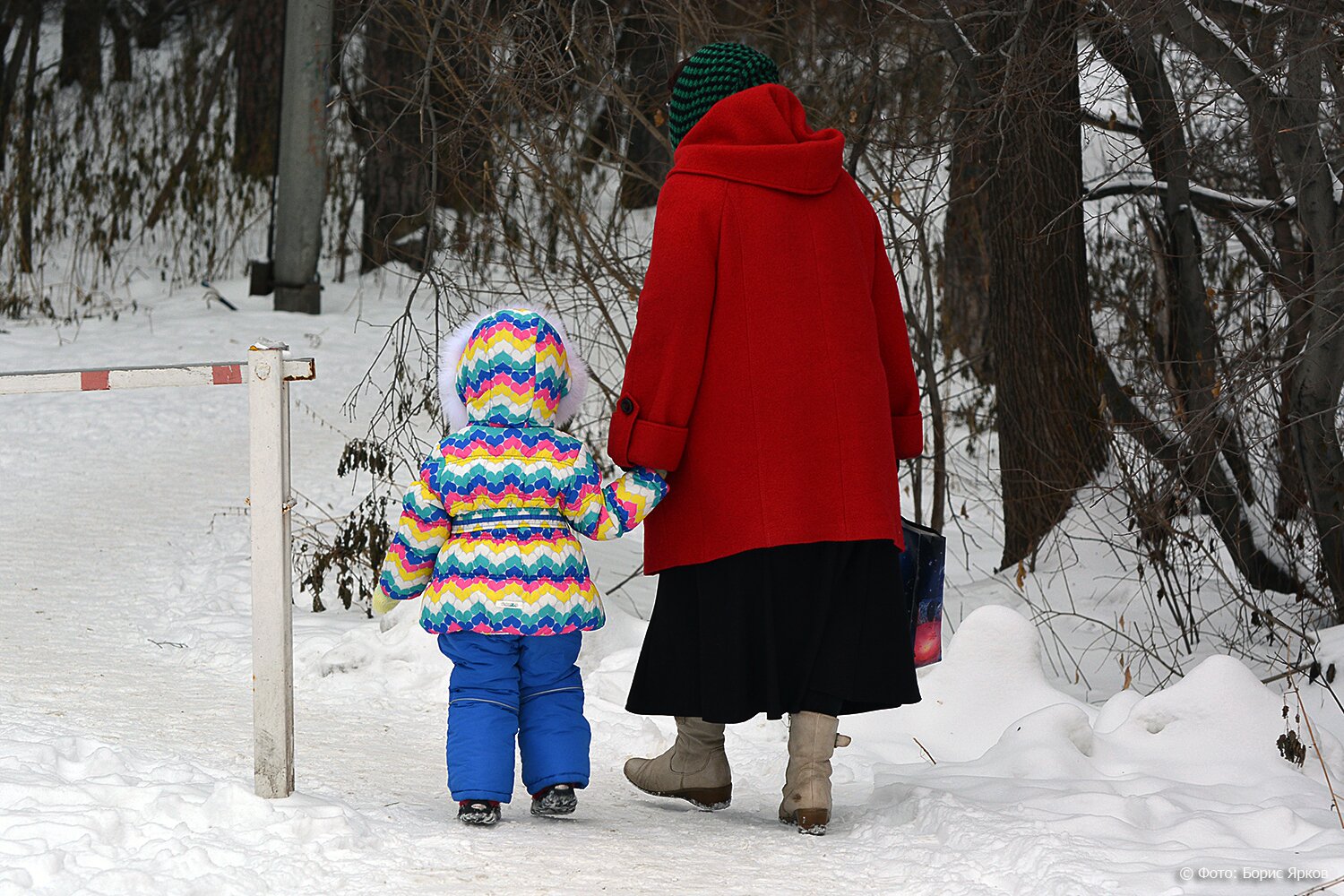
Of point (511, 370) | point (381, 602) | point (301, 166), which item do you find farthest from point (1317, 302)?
point (301, 166)

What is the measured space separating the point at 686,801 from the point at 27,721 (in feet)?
5.53

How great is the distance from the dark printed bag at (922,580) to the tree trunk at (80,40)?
17797 millimetres

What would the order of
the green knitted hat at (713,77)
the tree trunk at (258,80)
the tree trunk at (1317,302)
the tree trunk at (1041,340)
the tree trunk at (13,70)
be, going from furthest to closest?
1. the tree trunk at (13,70)
2. the tree trunk at (258,80)
3. the tree trunk at (1041,340)
4. the tree trunk at (1317,302)
5. the green knitted hat at (713,77)

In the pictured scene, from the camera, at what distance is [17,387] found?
3031mm

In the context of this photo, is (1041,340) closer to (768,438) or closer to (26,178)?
(768,438)

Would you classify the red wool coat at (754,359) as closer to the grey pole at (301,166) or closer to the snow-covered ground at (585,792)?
the snow-covered ground at (585,792)

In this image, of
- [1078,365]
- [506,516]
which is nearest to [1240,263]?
[1078,365]

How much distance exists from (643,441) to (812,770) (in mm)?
814

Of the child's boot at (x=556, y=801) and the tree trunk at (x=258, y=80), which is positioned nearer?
the child's boot at (x=556, y=801)

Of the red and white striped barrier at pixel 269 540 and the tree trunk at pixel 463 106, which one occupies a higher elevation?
the tree trunk at pixel 463 106

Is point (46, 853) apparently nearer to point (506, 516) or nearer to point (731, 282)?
point (506, 516)

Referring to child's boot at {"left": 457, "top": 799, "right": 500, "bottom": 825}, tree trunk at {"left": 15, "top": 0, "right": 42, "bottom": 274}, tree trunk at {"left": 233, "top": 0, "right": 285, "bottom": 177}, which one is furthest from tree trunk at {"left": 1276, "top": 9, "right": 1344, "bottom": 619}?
tree trunk at {"left": 233, "top": 0, "right": 285, "bottom": 177}

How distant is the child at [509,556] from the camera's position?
10.6ft

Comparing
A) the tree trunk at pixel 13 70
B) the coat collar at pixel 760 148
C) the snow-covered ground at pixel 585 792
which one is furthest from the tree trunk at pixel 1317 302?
the tree trunk at pixel 13 70
